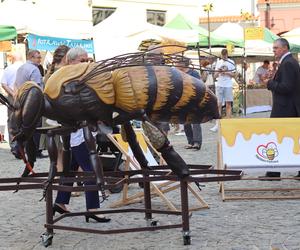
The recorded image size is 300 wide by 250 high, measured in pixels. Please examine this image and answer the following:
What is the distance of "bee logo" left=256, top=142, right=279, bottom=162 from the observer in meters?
6.79

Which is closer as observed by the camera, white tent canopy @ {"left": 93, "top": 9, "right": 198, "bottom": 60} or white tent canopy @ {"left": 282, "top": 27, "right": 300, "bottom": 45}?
white tent canopy @ {"left": 93, "top": 9, "right": 198, "bottom": 60}

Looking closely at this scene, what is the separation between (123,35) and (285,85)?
9.21 m

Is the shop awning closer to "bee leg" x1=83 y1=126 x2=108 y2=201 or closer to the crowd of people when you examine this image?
the crowd of people

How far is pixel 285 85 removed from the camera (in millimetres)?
7504

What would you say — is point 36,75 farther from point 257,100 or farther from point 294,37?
point 294,37

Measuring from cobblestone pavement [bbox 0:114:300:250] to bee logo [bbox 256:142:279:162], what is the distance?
51 cm

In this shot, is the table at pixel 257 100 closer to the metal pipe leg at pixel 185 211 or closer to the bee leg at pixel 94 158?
the metal pipe leg at pixel 185 211

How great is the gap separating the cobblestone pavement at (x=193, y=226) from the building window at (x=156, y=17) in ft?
65.2

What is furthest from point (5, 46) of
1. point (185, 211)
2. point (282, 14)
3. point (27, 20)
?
point (282, 14)

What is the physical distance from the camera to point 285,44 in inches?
302

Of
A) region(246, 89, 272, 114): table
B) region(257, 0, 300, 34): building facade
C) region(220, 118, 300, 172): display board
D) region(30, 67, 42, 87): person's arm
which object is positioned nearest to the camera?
region(220, 118, 300, 172): display board

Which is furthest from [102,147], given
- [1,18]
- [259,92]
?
[259,92]

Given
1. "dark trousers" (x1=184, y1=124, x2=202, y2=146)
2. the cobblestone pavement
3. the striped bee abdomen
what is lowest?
"dark trousers" (x1=184, y1=124, x2=202, y2=146)

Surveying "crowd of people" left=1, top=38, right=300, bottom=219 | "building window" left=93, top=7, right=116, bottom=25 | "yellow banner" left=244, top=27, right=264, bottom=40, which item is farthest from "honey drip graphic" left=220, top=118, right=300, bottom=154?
"building window" left=93, top=7, right=116, bottom=25
